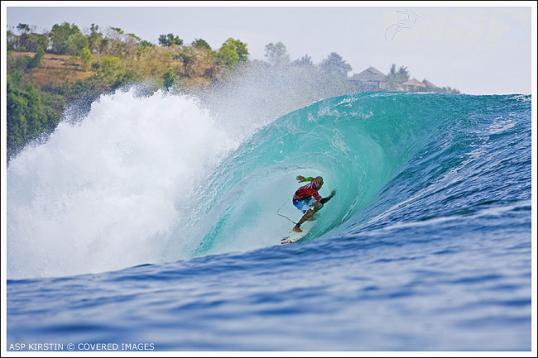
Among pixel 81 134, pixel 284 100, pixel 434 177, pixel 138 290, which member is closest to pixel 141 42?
pixel 284 100

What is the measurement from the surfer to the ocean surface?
12.9 inches

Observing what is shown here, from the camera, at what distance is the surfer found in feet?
40.3

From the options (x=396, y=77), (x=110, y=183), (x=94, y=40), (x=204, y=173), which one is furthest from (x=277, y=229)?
(x=396, y=77)

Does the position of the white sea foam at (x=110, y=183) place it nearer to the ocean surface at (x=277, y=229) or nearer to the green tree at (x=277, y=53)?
the ocean surface at (x=277, y=229)

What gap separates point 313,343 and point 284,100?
21648mm

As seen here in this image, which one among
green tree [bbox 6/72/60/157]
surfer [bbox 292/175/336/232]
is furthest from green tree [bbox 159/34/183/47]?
surfer [bbox 292/175/336/232]

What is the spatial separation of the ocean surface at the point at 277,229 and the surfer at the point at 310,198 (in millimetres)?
328

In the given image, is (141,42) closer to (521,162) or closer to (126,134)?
(126,134)

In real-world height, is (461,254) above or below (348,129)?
below

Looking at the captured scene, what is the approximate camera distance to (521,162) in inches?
437

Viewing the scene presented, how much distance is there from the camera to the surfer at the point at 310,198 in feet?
40.3

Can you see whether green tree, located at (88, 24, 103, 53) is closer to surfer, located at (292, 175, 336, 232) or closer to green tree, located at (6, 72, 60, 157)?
green tree, located at (6, 72, 60, 157)

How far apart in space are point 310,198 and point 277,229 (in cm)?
108

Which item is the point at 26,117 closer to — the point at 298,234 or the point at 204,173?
the point at 204,173
